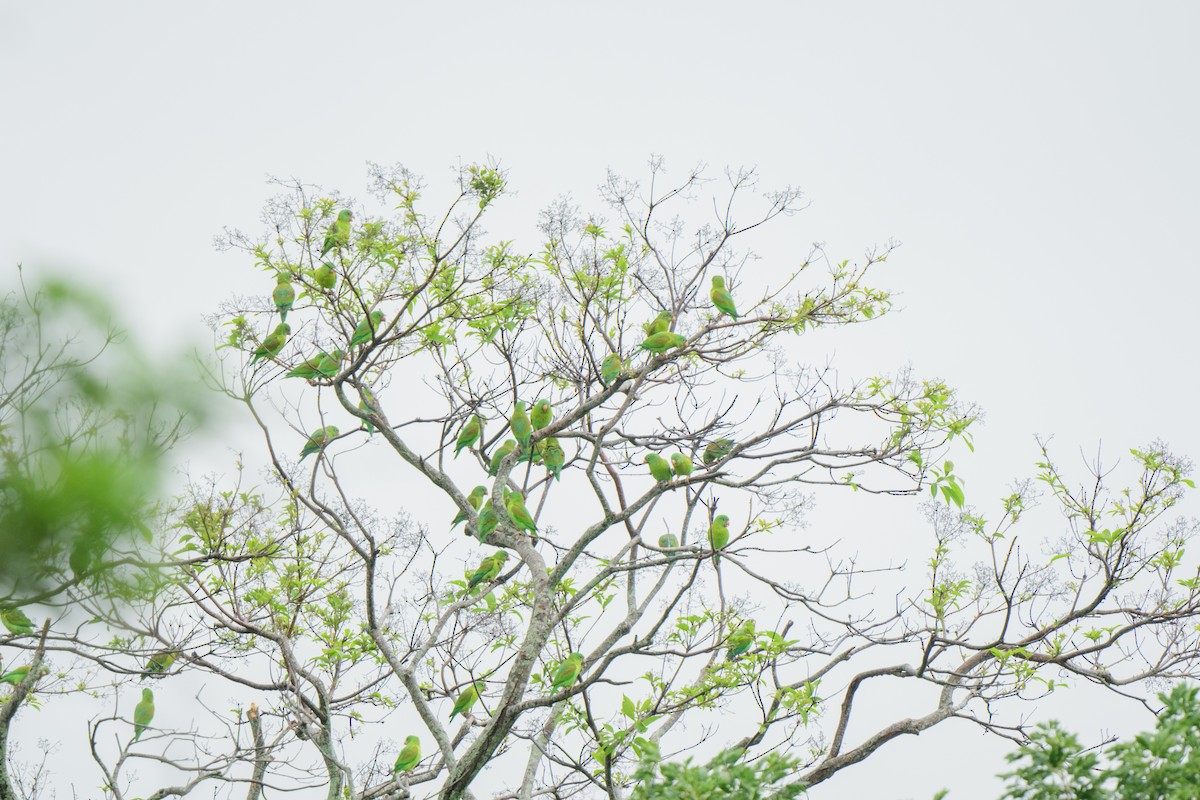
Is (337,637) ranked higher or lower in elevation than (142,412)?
higher

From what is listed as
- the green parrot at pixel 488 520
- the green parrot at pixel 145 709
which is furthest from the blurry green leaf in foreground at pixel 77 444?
the green parrot at pixel 145 709

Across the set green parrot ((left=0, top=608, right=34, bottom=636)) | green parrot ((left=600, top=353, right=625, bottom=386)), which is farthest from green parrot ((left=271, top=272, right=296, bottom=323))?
green parrot ((left=0, top=608, right=34, bottom=636))

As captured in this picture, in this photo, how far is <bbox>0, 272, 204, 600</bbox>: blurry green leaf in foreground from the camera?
1289mm

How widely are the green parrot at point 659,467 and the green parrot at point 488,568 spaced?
41.1 inches

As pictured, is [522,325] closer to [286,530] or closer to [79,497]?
[286,530]

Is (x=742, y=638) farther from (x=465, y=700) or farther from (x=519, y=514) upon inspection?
(x=465, y=700)

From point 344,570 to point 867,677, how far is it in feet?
9.97

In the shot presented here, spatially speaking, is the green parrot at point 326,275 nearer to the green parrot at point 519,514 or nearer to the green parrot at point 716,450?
the green parrot at point 519,514

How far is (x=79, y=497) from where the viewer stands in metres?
1.28

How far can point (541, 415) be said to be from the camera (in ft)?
15.9

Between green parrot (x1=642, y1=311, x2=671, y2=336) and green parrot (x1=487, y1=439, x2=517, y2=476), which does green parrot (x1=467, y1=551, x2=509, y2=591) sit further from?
green parrot (x1=642, y1=311, x2=671, y2=336)

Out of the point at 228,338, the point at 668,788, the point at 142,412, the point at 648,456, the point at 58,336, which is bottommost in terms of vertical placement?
the point at 668,788

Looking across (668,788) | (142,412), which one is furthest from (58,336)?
(668,788)

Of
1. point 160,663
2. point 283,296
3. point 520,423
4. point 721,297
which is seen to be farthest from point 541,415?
point 160,663
